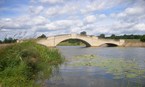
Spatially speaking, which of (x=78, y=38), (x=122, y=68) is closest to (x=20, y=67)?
(x=122, y=68)

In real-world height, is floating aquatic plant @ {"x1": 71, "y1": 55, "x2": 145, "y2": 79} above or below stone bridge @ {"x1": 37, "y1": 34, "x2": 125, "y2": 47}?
below

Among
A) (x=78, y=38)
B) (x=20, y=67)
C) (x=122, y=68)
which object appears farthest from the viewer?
(x=78, y=38)

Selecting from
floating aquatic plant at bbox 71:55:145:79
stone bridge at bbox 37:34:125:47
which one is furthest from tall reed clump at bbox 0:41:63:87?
stone bridge at bbox 37:34:125:47

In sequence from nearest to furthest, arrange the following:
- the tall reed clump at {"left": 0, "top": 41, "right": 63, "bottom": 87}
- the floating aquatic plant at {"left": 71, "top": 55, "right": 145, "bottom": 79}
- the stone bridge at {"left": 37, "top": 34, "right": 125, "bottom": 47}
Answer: the tall reed clump at {"left": 0, "top": 41, "right": 63, "bottom": 87}
the floating aquatic plant at {"left": 71, "top": 55, "right": 145, "bottom": 79}
the stone bridge at {"left": 37, "top": 34, "right": 125, "bottom": 47}

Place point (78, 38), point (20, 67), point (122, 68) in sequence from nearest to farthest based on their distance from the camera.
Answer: point (20, 67) < point (122, 68) < point (78, 38)

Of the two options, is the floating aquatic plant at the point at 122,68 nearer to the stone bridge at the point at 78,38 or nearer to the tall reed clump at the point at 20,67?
the tall reed clump at the point at 20,67

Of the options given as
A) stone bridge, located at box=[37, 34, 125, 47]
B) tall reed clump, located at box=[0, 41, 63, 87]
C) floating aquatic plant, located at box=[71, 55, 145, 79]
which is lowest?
floating aquatic plant, located at box=[71, 55, 145, 79]

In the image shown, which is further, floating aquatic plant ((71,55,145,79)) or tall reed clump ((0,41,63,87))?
floating aquatic plant ((71,55,145,79))

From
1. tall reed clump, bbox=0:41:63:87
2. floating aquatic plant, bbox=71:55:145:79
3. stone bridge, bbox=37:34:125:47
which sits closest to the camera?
tall reed clump, bbox=0:41:63:87

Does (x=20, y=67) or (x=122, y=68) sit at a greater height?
(x=20, y=67)

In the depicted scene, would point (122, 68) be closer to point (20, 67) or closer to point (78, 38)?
point (20, 67)

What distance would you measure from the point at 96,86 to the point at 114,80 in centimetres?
154

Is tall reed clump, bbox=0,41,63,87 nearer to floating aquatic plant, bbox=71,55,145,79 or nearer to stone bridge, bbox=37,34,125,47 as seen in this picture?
floating aquatic plant, bbox=71,55,145,79

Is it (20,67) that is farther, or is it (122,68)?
(122,68)
